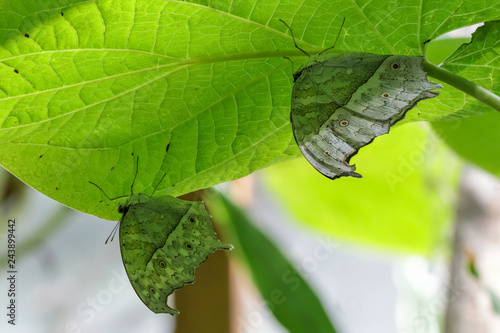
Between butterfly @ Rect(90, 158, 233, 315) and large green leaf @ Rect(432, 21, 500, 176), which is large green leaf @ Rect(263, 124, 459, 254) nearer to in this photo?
large green leaf @ Rect(432, 21, 500, 176)

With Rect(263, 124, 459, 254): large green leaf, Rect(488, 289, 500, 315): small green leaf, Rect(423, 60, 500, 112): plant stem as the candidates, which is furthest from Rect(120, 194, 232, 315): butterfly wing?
Rect(488, 289, 500, 315): small green leaf

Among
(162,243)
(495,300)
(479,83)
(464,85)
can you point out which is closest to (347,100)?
(464,85)

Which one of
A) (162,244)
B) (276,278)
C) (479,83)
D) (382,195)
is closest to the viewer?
(479,83)

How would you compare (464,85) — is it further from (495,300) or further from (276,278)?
(495,300)

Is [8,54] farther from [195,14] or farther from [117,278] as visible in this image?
[117,278]

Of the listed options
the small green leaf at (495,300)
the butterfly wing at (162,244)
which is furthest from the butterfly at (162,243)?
the small green leaf at (495,300)

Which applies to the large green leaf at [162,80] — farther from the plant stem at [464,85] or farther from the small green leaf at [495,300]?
the small green leaf at [495,300]

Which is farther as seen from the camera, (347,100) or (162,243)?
(162,243)
